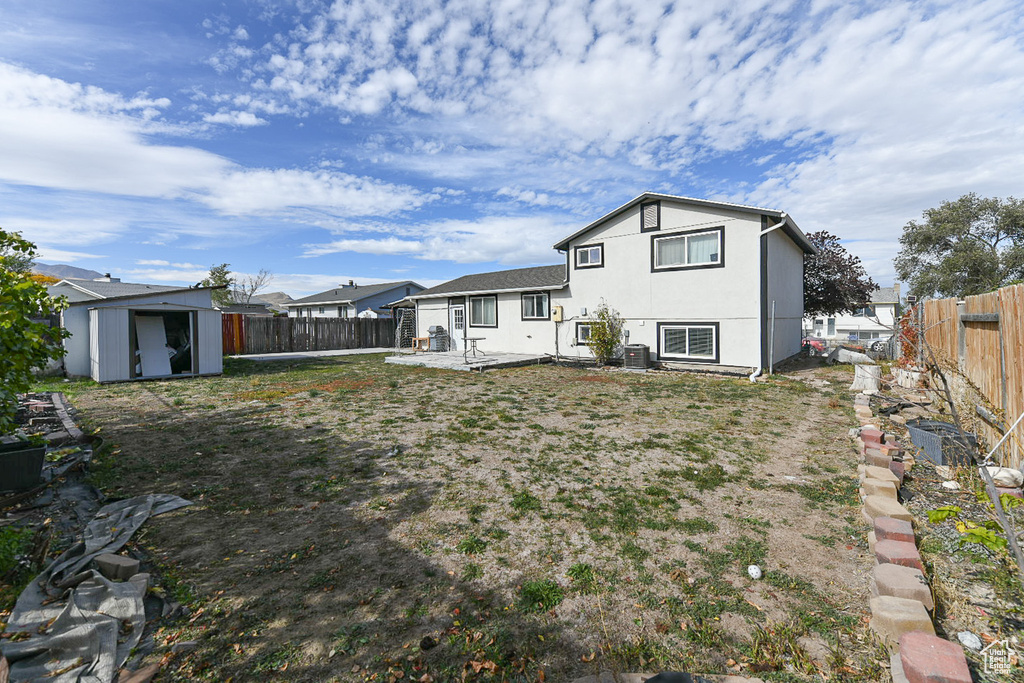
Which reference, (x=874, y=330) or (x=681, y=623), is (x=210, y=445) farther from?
(x=874, y=330)

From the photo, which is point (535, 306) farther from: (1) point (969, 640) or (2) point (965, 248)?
(2) point (965, 248)

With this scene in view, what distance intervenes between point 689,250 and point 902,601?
13.4 metres

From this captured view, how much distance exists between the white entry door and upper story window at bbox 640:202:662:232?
952 centimetres

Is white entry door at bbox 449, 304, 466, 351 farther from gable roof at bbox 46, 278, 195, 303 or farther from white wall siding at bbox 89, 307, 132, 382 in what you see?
white wall siding at bbox 89, 307, 132, 382

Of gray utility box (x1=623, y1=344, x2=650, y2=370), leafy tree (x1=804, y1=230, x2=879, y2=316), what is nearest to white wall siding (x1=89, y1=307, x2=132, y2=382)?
gray utility box (x1=623, y1=344, x2=650, y2=370)

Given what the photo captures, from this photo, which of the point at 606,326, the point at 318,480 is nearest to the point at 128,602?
the point at 318,480

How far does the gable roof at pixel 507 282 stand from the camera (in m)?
18.7

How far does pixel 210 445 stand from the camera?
6.59 meters

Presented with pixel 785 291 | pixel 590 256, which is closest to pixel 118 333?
pixel 590 256

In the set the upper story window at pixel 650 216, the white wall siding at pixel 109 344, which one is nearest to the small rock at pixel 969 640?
the upper story window at pixel 650 216

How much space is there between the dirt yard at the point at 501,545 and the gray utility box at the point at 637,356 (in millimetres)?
6807

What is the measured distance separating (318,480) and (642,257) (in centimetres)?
1329

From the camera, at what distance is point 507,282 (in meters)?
20.4

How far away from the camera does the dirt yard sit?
2562mm
